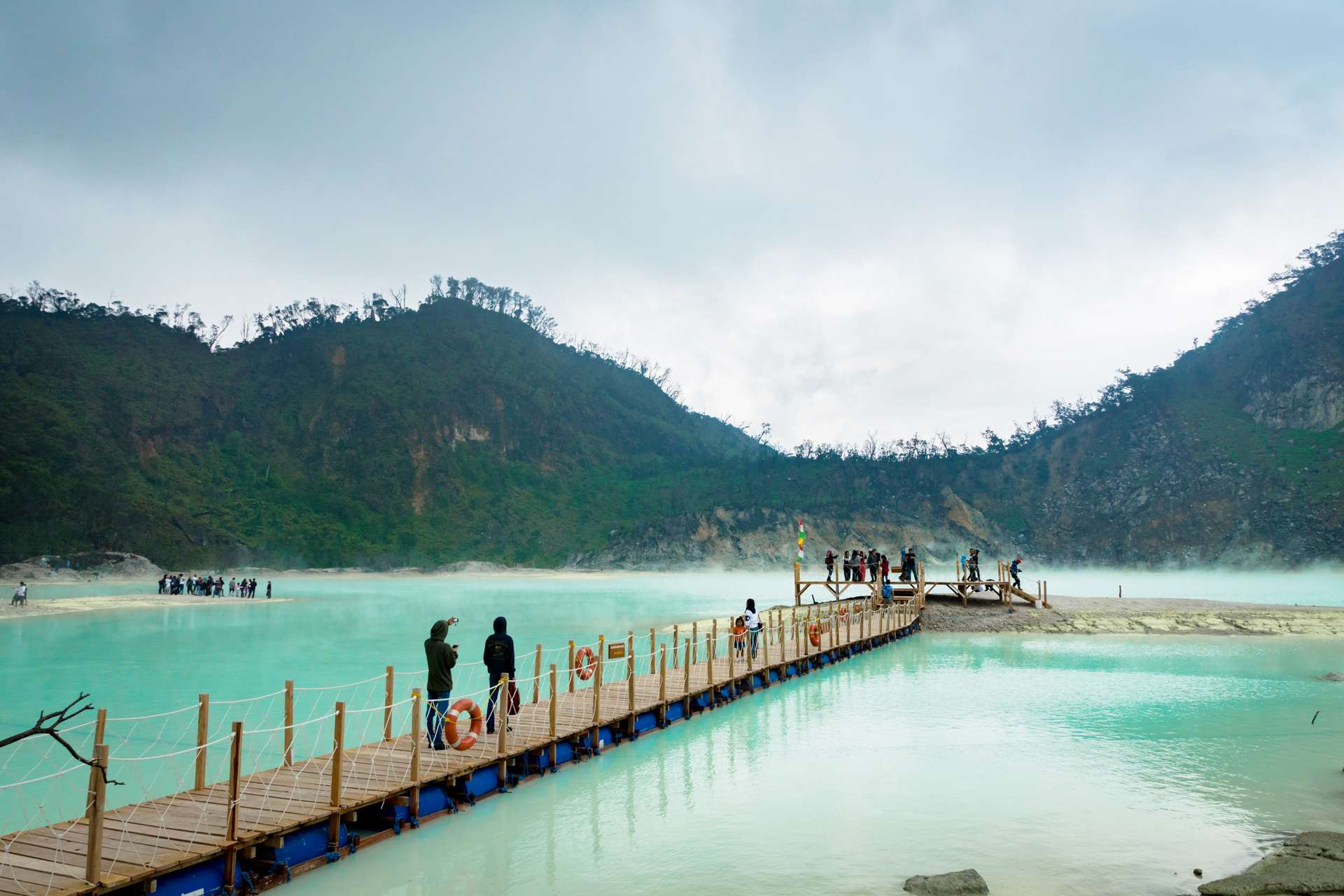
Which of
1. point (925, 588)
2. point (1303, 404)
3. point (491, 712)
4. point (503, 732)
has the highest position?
point (1303, 404)

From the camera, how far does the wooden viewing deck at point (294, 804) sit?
24.3 ft

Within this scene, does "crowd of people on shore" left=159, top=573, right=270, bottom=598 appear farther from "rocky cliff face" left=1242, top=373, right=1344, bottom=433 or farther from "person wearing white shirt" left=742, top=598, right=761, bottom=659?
"rocky cliff face" left=1242, top=373, right=1344, bottom=433

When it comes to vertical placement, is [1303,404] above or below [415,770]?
above

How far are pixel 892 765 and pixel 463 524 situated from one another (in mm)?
99796

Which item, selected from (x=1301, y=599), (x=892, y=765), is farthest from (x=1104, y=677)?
(x=1301, y=599)

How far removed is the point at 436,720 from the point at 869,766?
23.7 ft

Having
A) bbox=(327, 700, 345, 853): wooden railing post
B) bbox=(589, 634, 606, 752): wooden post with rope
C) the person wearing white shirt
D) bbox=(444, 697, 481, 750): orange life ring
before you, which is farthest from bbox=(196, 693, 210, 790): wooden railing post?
the person wearing white shirt

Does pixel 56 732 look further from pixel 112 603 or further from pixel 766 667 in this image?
pixel 112 603

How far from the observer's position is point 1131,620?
3647 cm

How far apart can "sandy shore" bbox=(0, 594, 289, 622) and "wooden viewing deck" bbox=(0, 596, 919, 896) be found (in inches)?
1385

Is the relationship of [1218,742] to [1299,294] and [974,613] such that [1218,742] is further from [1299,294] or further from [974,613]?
[1299,294]

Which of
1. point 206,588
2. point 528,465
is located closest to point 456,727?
point 206,588

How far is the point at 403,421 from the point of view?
382 feet

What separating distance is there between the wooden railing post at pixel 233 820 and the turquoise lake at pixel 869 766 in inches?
29.4
